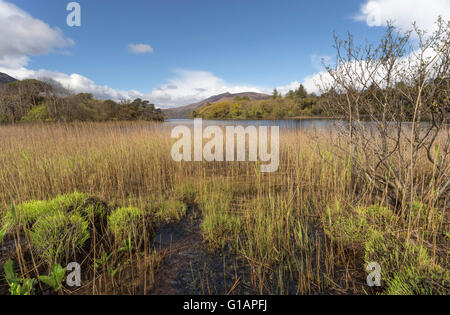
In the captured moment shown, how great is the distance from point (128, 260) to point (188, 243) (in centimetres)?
67

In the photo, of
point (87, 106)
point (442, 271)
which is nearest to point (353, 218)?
point (442, 271)

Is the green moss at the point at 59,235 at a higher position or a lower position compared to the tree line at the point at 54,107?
lower

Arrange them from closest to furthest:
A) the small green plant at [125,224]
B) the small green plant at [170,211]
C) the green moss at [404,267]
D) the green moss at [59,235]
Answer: the green moss at [404,267]
the green moss at [59,235]
the small green plant at [125,224]
the small green plant at [170,211]

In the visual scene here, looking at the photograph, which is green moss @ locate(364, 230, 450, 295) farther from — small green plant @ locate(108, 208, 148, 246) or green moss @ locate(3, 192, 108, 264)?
green moss @ locate(3, 192, 108, 264)

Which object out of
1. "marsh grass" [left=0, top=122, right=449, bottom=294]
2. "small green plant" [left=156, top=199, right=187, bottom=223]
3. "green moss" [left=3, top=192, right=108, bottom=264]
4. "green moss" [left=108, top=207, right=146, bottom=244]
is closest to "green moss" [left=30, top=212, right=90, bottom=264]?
"green moss" [left=3, top=192, right=108, bottom=264]

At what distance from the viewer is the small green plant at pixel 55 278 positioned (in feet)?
4.71

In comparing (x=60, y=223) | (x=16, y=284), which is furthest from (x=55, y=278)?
(x=60, y=223)

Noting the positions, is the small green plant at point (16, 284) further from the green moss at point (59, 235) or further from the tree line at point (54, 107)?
the tree line at point (54, 107)

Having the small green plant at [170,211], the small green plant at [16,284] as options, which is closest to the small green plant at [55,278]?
the small green plant at [16,284]

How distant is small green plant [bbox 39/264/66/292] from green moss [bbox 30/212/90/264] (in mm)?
171

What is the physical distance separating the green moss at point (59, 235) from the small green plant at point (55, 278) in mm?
171

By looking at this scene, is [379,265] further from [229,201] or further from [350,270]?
[229,201]

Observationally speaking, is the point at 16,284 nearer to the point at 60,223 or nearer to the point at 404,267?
the point at 60,223
